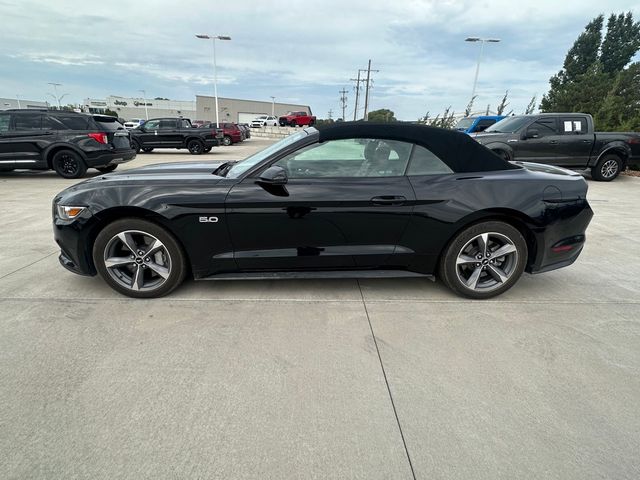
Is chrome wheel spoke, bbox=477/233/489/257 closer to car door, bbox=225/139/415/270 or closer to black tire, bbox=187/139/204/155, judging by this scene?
car door, bbox=225/139/415/270

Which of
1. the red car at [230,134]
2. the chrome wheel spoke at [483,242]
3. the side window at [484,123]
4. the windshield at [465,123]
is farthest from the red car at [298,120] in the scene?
the chrome wheel spoke at [483,242]

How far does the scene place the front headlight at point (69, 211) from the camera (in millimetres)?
2871

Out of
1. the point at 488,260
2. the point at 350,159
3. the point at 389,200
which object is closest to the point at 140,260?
the point at 350,159

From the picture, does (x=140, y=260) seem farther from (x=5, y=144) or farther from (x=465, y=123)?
(x=465, y=123)

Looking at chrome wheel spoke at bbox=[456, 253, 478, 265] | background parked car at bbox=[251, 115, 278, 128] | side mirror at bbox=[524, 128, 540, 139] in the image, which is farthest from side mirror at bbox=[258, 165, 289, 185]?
background parked car at bbox=[251, 115, 278, 128]

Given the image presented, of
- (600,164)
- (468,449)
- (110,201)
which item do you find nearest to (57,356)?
(110,201)

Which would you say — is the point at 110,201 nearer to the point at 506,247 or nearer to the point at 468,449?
the point at 468,449

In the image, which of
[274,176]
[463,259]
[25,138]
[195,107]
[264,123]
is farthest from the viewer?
[195,107]

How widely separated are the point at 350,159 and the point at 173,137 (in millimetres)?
16641

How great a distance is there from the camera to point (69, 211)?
114 inches

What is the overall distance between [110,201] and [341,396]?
231 centimetres

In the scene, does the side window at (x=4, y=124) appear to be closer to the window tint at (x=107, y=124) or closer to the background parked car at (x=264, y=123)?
the window tint at (x=107, y=124)

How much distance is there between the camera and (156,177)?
9.99 ft

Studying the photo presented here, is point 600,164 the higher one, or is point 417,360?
point 600,164
